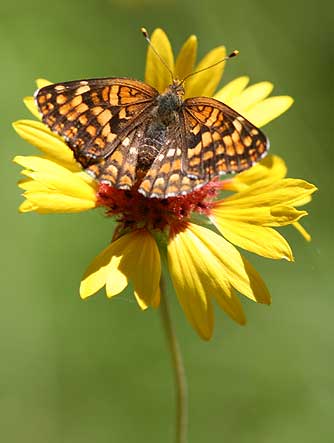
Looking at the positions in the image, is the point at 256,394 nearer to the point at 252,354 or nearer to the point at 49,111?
the point at 252,354

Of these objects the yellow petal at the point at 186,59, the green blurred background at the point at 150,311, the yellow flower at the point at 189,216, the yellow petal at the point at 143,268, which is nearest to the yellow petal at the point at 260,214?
the yellow flower at the point at 189,216

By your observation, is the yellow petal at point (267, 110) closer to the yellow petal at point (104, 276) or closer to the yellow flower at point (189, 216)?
the yellow flower at point (189, 216)

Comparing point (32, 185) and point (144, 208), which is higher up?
point (32, 185)

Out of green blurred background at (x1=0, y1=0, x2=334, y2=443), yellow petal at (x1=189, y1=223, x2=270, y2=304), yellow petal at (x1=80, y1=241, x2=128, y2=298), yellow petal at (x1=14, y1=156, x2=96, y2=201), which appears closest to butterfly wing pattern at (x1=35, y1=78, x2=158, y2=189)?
yellow petal at (x1=14, y1=156, x2=96, y2=201)

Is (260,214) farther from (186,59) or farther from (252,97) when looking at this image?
(186,59)

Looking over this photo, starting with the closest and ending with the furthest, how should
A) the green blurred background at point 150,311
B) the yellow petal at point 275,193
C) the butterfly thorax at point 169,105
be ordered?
the yellow petal at point 275,193 < the butterfly thorax at point 169,105 < the green blurred background at point 150,311

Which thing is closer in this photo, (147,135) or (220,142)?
(220,142)

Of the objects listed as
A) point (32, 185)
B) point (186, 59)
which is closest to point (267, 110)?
point (186, 59)
